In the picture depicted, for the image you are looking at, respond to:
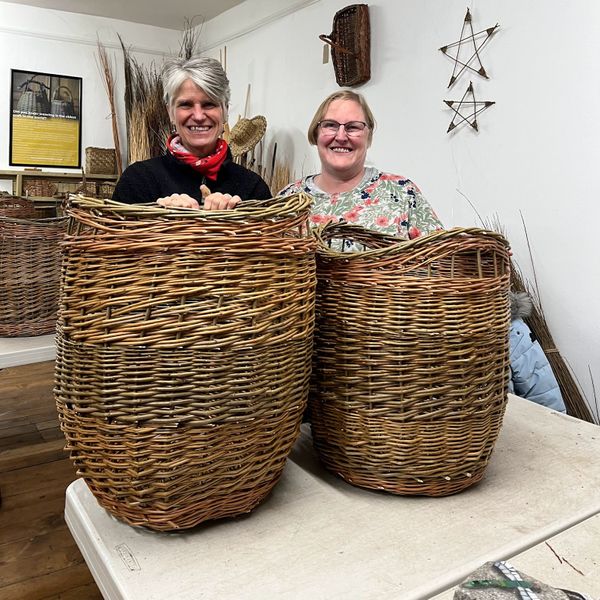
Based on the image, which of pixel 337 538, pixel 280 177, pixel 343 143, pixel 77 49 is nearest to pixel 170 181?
pixel 343 143

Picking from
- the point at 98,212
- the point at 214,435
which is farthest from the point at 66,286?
the point at 214,435

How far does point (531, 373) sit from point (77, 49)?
486 centimetres

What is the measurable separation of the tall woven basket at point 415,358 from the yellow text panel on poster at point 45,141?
16.1ft

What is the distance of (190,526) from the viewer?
845 mm

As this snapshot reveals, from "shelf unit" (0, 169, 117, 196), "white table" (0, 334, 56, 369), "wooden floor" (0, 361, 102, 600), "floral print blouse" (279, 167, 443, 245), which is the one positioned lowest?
"wooden floor" (0, 361, 102, 600)

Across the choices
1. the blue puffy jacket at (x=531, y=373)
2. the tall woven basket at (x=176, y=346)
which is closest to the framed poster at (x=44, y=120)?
the blue puffy jacket at (x=531, y=373)

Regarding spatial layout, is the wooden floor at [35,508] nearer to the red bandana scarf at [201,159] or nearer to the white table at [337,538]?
the white table at [337,538]

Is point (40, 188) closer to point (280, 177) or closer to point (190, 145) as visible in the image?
point (280, 177)

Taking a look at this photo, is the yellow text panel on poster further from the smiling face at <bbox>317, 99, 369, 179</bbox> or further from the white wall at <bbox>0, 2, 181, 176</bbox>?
the smiling face at <bbox>317, 99, 369, 179</bbox>

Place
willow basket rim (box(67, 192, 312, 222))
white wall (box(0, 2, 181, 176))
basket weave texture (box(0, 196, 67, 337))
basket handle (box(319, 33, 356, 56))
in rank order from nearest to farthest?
willow basket rim (box(67, 192, 312, 222)) < basket weave texture (box(0, 196, 67, 337)) < basket handle (box(319, 33, 356, 56)) < white wall (box(0, 2, 181, 176))

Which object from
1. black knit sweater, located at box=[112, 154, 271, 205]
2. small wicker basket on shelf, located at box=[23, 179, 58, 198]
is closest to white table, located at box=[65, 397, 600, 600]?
black knit sweater, located at box=[112, 154, 271, 205]

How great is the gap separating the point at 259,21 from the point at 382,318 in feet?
13.8

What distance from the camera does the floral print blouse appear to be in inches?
66.2

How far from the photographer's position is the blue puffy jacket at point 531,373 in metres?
2.22
